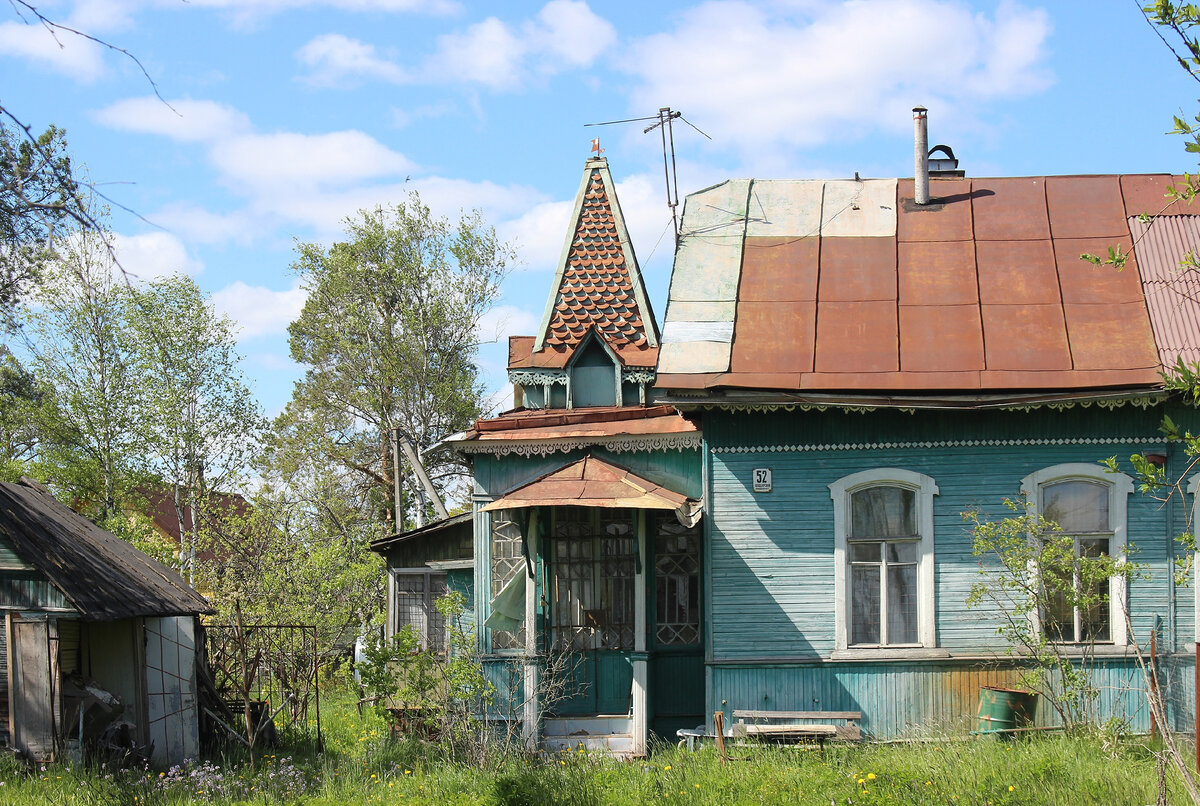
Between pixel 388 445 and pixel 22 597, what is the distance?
1912cm

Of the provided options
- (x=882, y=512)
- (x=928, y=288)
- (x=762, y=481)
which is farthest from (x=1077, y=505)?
(x=762, y=481)

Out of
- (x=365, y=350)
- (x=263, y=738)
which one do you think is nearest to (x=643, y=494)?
(x=263, y=738)

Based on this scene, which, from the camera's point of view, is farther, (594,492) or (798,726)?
(594,492)

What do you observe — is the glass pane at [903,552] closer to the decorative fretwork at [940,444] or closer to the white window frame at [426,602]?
the decorative fretwork at [940,444]

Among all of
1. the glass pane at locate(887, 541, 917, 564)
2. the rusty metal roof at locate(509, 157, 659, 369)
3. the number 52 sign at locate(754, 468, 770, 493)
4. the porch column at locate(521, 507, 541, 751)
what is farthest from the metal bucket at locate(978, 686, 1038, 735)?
the rusty metal roof at locate(509, 157, 659, 369)

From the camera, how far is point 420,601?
19094mm

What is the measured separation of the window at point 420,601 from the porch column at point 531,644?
598cm

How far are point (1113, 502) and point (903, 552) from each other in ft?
7.39

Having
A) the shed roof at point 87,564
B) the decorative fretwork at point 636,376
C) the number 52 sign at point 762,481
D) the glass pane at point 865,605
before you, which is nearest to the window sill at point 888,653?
the glass pane at point 865,605

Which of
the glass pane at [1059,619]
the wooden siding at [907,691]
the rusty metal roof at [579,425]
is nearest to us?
the wooden siding at [907,691]

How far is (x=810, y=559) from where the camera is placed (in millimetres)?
12680

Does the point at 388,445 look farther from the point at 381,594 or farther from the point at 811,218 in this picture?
the point at 811,218

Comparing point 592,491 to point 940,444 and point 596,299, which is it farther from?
point 596,299

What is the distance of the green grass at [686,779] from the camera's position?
9438mm
